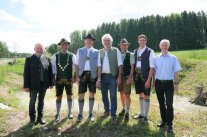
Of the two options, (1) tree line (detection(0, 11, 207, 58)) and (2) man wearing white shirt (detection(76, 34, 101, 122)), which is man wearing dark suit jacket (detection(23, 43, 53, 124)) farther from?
(1) tree line (detection(0, 11, 207, 58))

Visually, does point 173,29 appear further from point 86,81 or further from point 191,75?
point 86,81

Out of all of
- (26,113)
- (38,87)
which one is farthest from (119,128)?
(26,113)

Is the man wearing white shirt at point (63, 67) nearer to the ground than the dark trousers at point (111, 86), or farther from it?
farther from it

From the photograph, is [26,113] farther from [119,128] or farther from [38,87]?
[119,128]

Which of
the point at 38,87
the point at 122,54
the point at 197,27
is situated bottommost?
the point at 38,87

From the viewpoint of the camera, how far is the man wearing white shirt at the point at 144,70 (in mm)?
9617

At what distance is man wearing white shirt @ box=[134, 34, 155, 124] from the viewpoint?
31.6 ft

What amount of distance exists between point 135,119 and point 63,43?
10.5ft

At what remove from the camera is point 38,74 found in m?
9.98

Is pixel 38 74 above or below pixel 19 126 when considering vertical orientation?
Answer: above

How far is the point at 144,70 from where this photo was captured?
9742 millimetres

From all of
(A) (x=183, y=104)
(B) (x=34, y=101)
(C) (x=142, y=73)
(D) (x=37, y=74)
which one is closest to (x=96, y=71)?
(C) (x=142, y=73)

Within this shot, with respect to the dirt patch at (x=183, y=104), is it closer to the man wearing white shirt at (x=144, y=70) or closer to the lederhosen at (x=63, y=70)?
the man wearing white shirt at (x=144, y=70)

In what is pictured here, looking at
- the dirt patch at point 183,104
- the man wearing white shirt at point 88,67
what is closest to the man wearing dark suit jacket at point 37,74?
the man wearing white shirt at point 88,67
